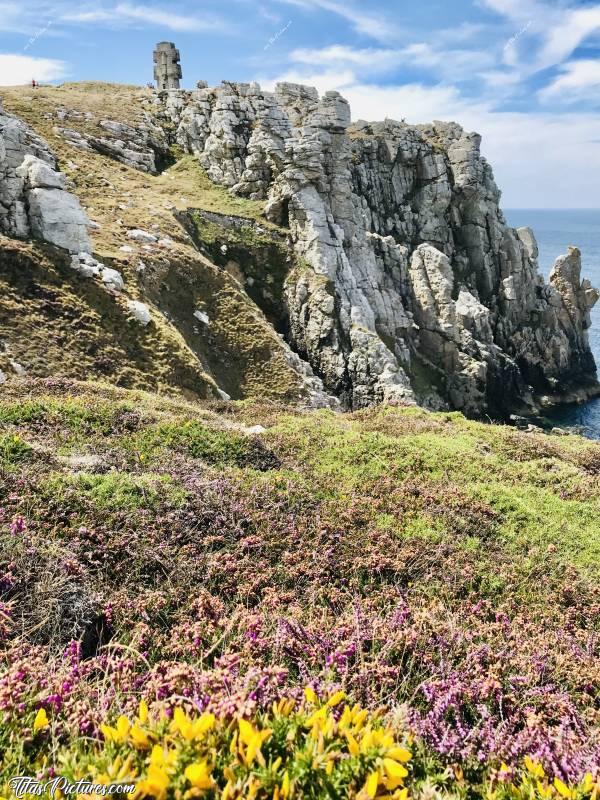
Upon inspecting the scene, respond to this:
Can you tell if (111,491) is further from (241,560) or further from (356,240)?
(356,240)

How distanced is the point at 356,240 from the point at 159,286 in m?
25.8

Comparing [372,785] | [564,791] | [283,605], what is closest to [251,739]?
[372,785]

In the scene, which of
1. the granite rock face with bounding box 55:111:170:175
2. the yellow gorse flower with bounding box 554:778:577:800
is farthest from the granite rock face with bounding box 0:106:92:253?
the yellow gorse flower with bounding box 554:778:577:800

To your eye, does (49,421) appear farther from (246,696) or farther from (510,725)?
(510,725)

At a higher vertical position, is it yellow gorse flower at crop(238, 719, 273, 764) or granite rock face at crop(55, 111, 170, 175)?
granite rock face at crop(55, 111, 170, 175)

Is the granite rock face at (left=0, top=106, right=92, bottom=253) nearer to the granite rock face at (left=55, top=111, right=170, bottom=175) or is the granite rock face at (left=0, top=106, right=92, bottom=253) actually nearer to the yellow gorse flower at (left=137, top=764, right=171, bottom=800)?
the granite rock face at (left=55, top=111, right=170, bottom=175)

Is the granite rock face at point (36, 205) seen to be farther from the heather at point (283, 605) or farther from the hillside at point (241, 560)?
the heather at point (283, 605)

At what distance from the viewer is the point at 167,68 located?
6694 centimetres

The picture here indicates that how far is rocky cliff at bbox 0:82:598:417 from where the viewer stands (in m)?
39.0

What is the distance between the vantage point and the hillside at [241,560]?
328cm

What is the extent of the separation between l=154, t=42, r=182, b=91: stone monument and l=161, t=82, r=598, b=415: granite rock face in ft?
38.7

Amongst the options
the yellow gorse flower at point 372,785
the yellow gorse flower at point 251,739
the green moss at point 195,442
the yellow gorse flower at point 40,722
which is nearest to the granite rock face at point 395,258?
the green moss at point 195,442

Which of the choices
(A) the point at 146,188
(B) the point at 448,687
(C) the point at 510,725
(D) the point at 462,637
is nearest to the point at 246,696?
(B) the point at 448,687

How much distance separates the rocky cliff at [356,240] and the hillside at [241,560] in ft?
9.35
